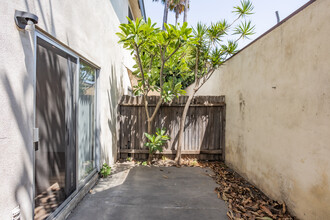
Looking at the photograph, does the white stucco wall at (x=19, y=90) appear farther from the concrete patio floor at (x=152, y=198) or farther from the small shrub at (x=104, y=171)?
the small shrub at (x=104, y=171)

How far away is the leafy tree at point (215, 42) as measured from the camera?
3.97m

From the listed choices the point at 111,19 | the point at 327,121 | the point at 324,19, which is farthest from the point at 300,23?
the point at 111,19

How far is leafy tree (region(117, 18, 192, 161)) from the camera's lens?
11.1ft

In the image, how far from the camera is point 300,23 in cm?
221

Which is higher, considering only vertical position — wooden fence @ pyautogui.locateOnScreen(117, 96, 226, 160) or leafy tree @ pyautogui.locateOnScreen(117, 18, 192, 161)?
leafy tree @ pyautogui.locateOnScreen(117, 18, 192, 161)

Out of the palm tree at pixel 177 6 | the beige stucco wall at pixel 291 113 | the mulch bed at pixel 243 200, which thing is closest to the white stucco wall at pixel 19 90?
the mulch bed at pixel 243 200

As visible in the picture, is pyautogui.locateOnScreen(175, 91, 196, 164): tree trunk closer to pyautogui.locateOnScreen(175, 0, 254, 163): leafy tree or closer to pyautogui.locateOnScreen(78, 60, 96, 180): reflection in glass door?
pyautogui.locateOnScreen(175, 0, 254, 163): leafy tree

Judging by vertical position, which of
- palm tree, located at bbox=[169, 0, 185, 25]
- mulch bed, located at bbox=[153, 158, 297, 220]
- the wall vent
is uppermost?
palm tree, located at bbox=[169, 0, 185, 25]

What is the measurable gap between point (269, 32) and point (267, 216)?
2778mm

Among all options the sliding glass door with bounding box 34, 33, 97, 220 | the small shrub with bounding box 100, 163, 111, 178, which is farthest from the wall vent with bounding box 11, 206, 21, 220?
the small shrub with bounding box 100, 163, 111, 178

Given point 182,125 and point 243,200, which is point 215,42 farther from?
point 243,200

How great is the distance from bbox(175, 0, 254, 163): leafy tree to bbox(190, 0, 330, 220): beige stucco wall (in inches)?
27.7

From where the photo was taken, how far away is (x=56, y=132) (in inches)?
93.0

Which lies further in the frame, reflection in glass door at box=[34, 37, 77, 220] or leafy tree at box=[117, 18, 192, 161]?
leafy tree at box=[117, 18, 192, 161]
